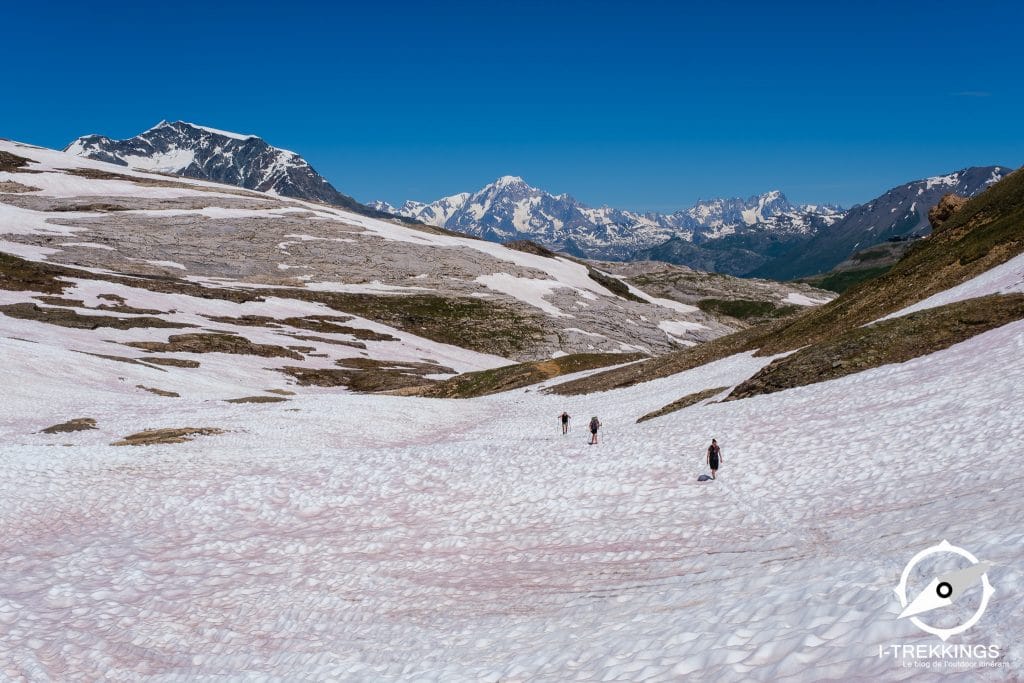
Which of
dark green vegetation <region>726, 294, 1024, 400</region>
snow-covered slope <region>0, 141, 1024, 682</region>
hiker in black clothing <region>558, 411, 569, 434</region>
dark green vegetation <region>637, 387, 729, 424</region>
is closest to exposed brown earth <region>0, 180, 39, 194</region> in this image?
snow-covered slope <region>0, 141, 1024, 682</region>

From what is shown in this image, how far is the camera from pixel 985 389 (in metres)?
25.8

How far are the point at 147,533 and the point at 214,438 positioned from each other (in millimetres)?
13967

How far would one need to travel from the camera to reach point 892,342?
121ft

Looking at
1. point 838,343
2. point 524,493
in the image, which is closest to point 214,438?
point 524,493

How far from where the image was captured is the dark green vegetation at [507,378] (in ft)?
263

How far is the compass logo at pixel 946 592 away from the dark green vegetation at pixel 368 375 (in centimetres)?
7382

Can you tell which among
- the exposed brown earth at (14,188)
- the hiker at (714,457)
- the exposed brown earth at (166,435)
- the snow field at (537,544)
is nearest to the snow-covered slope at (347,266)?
the exposed brown earth at (14,188)

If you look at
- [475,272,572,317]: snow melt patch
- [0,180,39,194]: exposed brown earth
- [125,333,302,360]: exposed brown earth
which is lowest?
[125,333,302,360]: exposed brown earth

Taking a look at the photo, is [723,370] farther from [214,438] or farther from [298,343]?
[298,343]

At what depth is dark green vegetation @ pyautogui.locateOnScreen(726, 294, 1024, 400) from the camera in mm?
34875

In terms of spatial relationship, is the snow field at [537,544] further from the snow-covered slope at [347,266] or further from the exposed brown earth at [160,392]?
the snow-covered slope at [347,266]

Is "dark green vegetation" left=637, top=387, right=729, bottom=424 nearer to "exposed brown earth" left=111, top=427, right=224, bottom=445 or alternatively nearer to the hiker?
the hiker

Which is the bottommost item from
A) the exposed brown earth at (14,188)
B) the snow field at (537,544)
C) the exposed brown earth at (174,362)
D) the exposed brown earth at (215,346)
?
the snow field at (537,544)

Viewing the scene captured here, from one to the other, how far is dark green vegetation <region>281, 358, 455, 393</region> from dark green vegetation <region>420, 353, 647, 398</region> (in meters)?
4.77
